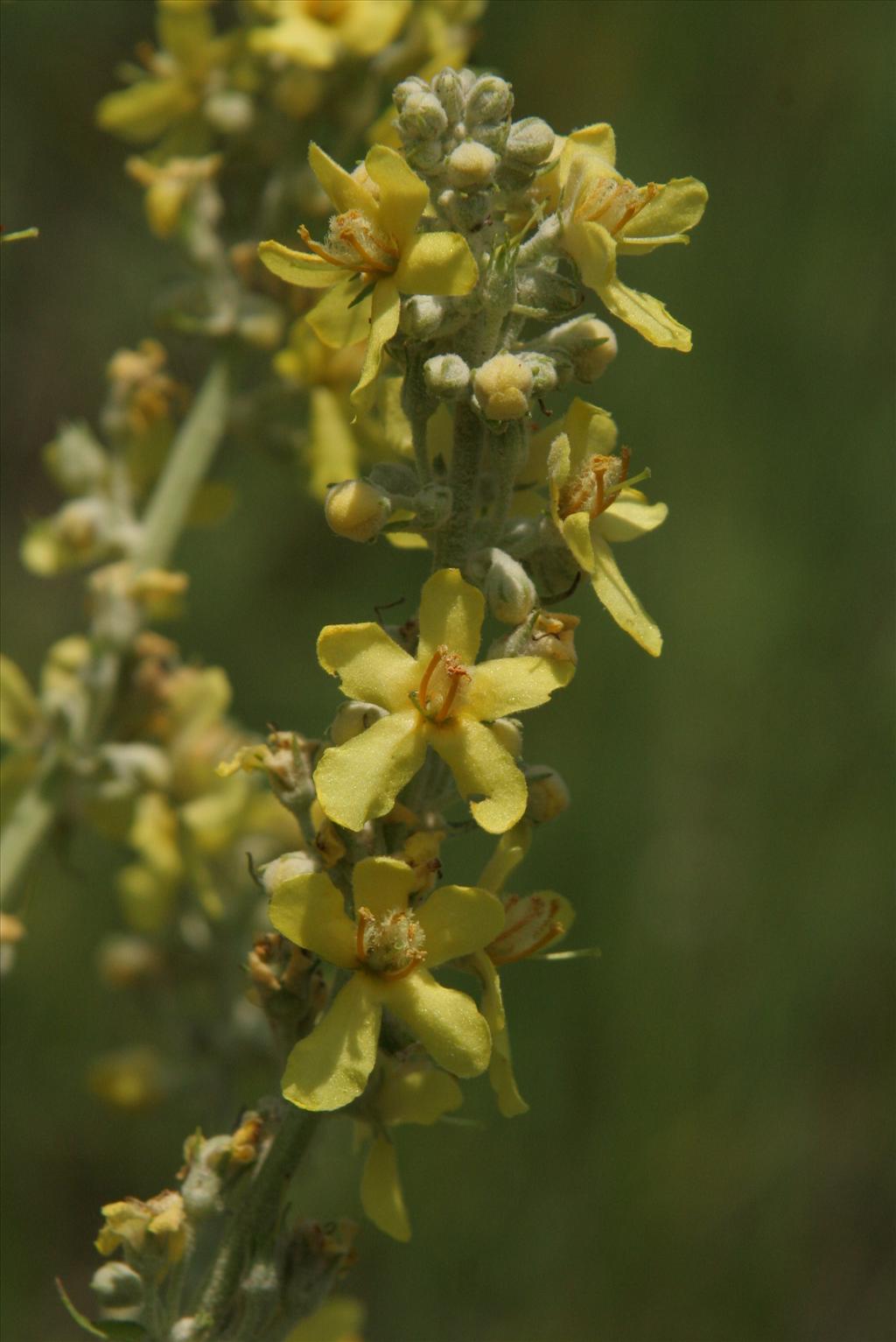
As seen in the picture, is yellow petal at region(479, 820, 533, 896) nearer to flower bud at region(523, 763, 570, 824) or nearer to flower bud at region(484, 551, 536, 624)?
flower bud at region(523, 763, 570, 824)

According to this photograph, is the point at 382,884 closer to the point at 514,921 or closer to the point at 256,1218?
the point at 514,921

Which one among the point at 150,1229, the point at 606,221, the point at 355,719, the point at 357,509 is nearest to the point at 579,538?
the point at 357,509

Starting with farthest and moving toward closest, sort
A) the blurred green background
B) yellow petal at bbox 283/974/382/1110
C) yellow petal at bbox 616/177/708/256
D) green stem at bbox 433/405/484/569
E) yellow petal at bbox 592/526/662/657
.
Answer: the blurred green background → yellow petal at bbox 616/177/708/256 → green stem at bbox 433/405/484/569 → yellow petal at bbox 592/526/662/657 → yellow petal at bbox 283/974/382/1110

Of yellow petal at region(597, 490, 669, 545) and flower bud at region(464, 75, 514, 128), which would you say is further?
yellow petal at region(597, 490, 669, 545)

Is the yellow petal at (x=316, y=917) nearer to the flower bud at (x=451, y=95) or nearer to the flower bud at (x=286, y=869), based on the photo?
the flower bud at (x=286, y=869)

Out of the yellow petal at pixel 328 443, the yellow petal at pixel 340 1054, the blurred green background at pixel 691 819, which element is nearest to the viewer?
the yellow petal at pixel 340 1054

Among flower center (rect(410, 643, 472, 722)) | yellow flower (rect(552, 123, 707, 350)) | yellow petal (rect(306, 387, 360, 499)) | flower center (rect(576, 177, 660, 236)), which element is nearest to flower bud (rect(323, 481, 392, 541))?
flower center (rect(410, 643, 472, 722))

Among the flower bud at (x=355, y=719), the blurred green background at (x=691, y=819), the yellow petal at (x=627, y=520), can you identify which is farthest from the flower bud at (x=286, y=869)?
the blurred green background at (x=691, y=819)
